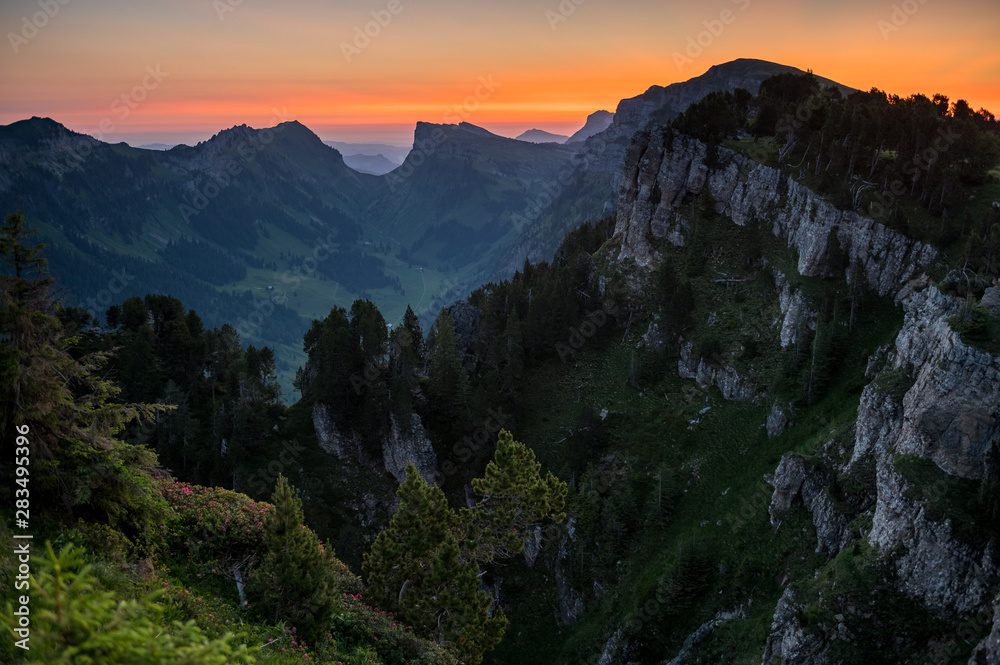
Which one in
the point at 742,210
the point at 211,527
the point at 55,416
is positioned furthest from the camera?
the point at 742,210

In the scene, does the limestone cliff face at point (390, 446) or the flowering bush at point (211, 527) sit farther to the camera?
the limestone cliff face at point (390, 446)

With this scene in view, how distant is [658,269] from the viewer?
83500 millimetres

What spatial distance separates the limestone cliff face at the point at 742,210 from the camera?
2245 inches

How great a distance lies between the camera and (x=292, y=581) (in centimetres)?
2555

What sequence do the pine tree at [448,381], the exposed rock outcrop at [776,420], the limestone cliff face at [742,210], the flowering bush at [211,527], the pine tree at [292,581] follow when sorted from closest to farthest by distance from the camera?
the pine tree at [292,581], the flowering bush at [211,527], the exposed rock outcrop at [776,420], the limestone cliff face at [742,210], the pine tree at [448,381]

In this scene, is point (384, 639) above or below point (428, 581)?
below

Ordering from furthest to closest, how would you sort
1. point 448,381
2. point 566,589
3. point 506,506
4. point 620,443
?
point 448,381 → point 620,443 → point 566,589 → point 506,506

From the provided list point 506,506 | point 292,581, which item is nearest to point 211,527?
point 292,581

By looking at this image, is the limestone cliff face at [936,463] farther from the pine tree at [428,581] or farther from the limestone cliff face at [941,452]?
the pine tree at [428,581]

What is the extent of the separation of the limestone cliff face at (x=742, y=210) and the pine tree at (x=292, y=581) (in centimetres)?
5697

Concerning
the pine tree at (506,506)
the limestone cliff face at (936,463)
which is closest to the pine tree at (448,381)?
the pine tree at (506,506)

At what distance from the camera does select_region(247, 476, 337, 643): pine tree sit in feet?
83.5

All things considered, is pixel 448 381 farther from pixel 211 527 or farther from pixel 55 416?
pixel 55 416

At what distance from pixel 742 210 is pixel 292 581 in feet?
238
